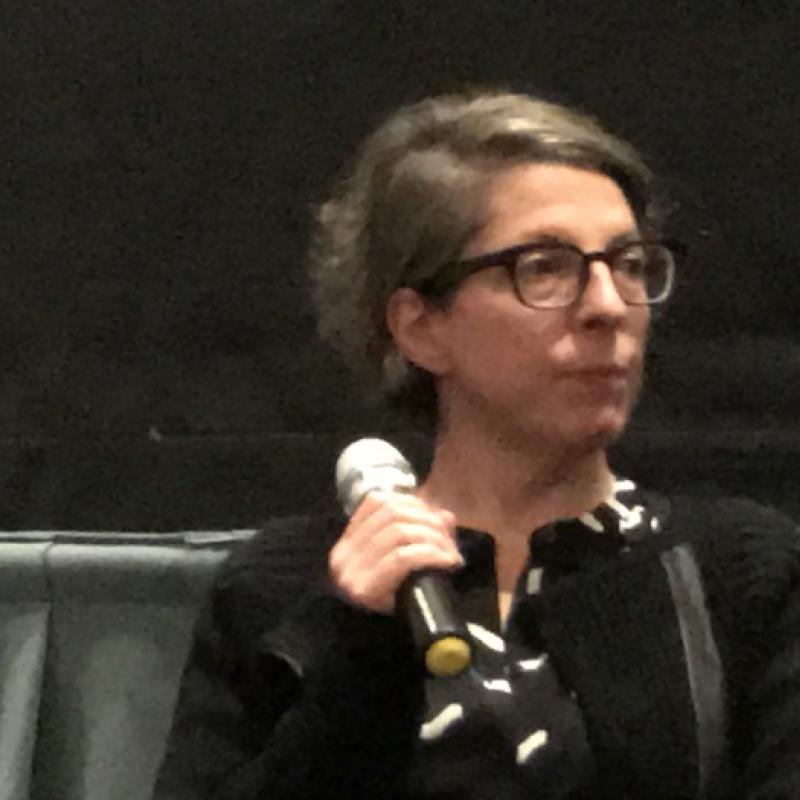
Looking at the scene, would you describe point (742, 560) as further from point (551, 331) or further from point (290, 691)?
point (290, 691)

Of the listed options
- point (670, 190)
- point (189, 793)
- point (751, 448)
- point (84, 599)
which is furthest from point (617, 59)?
Result: point (189, 793)

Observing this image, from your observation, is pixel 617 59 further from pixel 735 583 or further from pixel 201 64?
pixel 735 583

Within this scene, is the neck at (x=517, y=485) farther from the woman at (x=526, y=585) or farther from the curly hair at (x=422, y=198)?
the curly hair at (x=422, y=198)

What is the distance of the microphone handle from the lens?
92cm

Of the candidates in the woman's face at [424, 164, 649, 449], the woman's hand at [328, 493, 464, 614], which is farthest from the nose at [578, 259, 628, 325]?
the woman's hand at [328, 493, 464, 614]

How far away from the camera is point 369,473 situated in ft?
3.57

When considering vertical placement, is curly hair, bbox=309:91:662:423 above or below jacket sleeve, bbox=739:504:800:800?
above

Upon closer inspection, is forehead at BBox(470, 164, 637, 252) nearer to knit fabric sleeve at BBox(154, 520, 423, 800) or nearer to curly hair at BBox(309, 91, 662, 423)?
curly hair at BBox(309, 91, 662, 423)

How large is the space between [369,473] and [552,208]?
0.28 m

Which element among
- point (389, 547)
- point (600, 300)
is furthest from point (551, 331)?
point (389, 547)

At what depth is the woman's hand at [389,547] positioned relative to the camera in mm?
999

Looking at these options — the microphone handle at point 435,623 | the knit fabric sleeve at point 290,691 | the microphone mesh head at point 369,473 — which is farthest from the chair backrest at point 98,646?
the microphone handle at point 435,623

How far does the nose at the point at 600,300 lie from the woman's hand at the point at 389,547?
0.74 ft

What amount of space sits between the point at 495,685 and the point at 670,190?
730 millimetres
